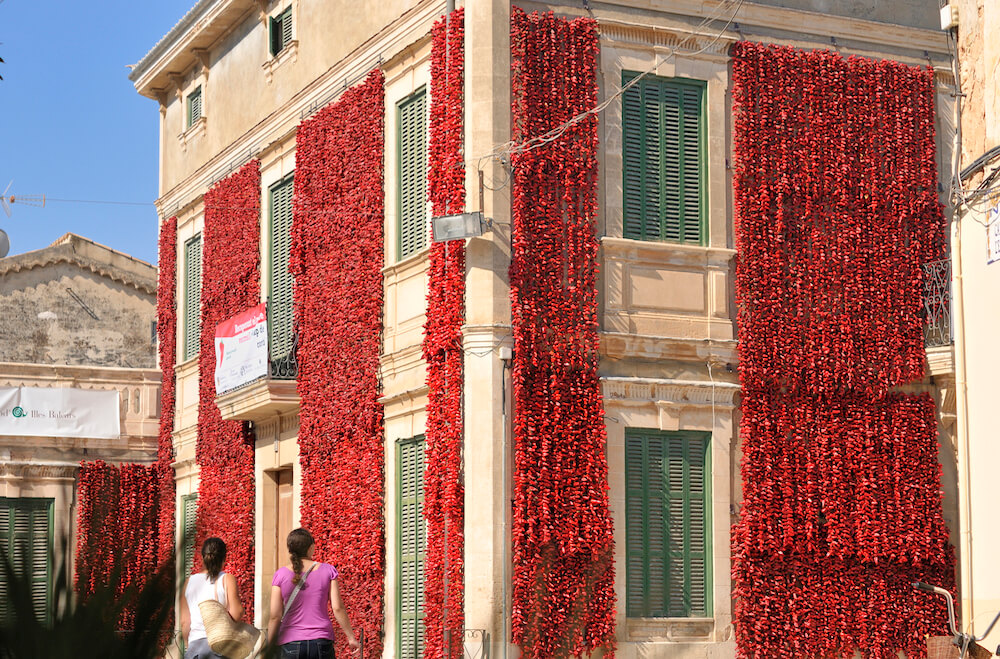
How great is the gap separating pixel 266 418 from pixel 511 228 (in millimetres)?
6906

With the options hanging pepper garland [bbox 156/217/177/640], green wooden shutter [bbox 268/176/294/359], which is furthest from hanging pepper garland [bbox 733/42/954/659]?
hanging pepper garland [bbox 156/217/177/640]

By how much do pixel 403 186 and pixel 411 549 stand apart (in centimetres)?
413

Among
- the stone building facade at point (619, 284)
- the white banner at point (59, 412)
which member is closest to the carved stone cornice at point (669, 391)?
the stone building facade at point (619, 284)

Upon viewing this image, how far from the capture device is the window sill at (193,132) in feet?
80.5

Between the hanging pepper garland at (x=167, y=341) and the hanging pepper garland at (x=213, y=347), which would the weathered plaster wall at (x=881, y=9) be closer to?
the hanging pepper garland at (x=213, y=347)

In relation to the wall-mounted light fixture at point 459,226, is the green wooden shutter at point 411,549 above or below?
below

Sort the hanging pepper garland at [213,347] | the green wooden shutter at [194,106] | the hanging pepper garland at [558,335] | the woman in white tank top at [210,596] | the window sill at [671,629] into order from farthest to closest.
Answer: the green wooden shutter at [194,106]
the hanging pepper garland at [213,347]
the window sill at [671,629]
the hanging pepper garland at [558,335]
the woman in white tank top at [210,596]

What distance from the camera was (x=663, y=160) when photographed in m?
17.2

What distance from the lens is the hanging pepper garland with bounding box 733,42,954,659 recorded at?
→ 16.9 meters

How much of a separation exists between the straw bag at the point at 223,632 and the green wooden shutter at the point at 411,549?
754 centimetres

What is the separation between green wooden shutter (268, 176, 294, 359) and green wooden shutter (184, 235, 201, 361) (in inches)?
123

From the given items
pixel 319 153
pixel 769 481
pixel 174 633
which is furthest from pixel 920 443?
pixel 174 633

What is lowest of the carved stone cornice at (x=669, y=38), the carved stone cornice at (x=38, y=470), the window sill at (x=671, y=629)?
the window sill at (x=671, y=629)

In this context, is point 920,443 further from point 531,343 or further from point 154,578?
point 154,578
